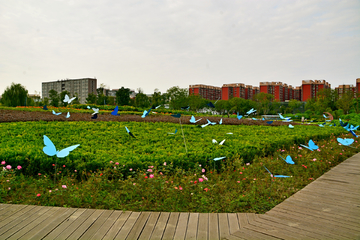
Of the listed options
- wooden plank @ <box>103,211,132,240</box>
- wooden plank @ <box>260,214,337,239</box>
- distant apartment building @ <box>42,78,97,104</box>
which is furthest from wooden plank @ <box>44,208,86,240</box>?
distant apartment building @ <box>42,78,97,104</box>

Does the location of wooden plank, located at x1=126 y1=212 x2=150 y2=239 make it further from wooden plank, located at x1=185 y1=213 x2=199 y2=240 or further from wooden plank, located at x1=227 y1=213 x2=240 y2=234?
wooden plank, located at x1=227 y1=213 x2=240 y2=234

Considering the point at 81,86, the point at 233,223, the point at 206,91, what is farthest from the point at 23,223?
the point at 81,86

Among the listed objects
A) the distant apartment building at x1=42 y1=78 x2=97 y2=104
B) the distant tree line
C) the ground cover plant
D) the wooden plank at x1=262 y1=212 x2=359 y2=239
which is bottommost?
the wooden plank at x1=262 y1=212 x2=359 y2=239

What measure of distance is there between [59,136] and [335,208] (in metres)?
5.36

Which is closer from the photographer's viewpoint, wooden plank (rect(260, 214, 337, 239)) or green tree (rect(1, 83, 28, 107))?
wooden plank (rect(260, 214, 337, 239))

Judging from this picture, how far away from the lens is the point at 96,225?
238 centimetres

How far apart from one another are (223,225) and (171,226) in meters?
0.53

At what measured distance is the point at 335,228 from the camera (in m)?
2.41

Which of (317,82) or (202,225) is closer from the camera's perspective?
(202,225)

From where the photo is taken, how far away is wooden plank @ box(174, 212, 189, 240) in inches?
87.7

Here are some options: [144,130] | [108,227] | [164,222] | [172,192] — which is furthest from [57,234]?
[144,130]

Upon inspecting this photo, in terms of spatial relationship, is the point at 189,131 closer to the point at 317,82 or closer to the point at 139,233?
the point at 139,233

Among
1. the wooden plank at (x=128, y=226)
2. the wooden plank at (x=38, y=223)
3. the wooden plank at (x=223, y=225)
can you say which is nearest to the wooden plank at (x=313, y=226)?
the wooden plank at (x=223, y=225)

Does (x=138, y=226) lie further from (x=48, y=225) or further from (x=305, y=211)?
(x=305, y=211)
